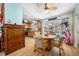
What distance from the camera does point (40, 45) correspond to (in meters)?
2.69

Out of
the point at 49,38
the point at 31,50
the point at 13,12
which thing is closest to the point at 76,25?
the point at 49,38

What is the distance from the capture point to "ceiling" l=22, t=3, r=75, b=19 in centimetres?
262

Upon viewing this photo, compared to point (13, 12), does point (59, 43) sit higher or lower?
lower

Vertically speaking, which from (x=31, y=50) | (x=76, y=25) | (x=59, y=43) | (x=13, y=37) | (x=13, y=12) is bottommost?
(x=31, y=50)

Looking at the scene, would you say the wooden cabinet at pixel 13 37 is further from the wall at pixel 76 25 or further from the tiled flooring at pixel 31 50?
the wall at pixel 76 25

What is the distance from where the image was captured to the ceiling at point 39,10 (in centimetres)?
262

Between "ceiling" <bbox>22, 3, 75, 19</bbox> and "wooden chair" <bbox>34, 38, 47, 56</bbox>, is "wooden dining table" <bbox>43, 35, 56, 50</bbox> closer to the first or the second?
"wooden chair" <bbox>34, 38, 47, 56</bbox>

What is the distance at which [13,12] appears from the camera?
262cm

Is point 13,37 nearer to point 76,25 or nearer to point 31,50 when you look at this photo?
point 31,50

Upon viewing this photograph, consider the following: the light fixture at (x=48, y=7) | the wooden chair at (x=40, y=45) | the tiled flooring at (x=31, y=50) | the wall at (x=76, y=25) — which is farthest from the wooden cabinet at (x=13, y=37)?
the wall at (x=76, y=25)

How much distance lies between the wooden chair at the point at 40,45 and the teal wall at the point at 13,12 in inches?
20.2

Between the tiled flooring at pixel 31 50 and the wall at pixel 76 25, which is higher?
the wall at pixel 76 25

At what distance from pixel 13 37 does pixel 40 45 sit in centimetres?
56

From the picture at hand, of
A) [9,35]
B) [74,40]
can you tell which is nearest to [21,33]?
[9,35]
